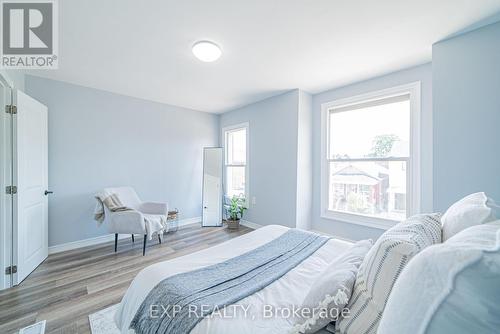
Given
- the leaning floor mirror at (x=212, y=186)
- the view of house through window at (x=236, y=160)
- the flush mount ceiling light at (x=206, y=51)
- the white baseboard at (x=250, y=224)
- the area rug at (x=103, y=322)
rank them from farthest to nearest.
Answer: the view of house through window at (x=236, y=160) < the leaning floor mirror at (x=212, y=186) < the white baseboard at (x=250, y=224) < the flush mount ceiling light at (x=206, y=51) < the area rug at (x=103, y=322)

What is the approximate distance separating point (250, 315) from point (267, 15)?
209 cm

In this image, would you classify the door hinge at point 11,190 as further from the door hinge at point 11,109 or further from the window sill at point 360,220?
the window sill at point 360,220

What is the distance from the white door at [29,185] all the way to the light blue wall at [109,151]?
267mm

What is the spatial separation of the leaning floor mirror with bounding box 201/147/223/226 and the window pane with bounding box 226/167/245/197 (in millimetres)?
354

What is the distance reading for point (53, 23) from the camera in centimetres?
180

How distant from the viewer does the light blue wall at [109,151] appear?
9.78 feet

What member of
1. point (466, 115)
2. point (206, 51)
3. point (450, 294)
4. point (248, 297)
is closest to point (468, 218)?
point (450, 294)

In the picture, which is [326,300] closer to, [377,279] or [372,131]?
[377,279]

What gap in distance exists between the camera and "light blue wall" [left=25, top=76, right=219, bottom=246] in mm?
2982

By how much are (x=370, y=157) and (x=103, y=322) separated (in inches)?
134

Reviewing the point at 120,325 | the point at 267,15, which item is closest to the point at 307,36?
the point at 267,15

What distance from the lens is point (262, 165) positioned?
154 inches

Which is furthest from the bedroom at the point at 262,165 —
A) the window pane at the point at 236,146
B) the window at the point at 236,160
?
the window pane at the point at 236,146

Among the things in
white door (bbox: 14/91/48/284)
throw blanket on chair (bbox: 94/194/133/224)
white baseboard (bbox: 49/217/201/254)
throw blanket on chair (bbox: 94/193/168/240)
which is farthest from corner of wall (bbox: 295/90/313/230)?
white door (bbox: 14/91/48/284)
